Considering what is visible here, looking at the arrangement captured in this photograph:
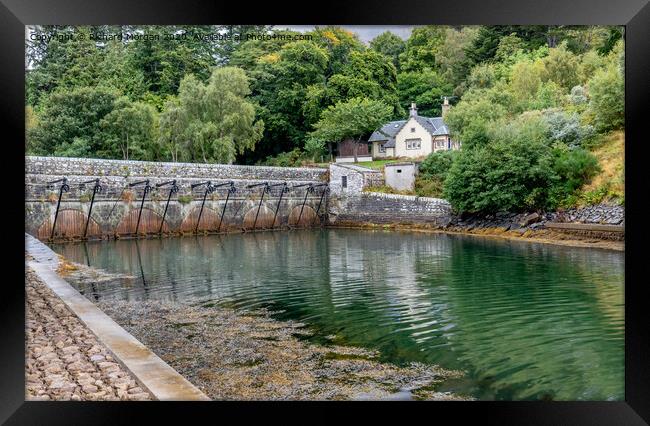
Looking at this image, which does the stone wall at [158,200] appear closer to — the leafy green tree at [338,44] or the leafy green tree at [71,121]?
the leafy green tree at [71,121]

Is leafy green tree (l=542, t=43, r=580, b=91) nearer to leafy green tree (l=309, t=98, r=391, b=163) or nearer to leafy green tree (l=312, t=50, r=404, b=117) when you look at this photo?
leafy green tree (l=312, t=50, r=404, b=117)

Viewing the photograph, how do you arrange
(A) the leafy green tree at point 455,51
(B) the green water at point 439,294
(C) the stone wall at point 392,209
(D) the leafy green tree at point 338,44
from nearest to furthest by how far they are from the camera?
1. (B) the green water at point 439,294
2. (D) the leafy green tree at point 338,44
3. (A) the leafy green tree at point 455,51
4. (C) the stone wall at point 392,209

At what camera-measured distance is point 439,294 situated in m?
7.32

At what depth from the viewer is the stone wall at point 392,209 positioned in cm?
1274

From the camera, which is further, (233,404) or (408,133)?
(408,133)

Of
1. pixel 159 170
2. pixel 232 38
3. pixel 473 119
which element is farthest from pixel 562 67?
pixel 159 170

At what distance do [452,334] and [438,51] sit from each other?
412 cm

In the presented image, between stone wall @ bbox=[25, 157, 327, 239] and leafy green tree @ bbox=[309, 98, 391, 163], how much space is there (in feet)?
10.1

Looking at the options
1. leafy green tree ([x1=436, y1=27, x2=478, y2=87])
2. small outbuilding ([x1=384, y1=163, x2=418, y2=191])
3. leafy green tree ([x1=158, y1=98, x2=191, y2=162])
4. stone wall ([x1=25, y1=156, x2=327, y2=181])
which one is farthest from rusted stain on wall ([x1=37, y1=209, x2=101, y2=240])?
leafy green tree ([x1=436, y1=27, x2=478, y2=87])

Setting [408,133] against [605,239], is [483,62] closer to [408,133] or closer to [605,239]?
[408,133]

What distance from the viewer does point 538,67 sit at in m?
8.91

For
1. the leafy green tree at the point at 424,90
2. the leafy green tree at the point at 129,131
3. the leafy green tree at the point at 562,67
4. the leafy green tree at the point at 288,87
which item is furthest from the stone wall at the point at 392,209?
the leafy green tree at the point at 129,131
